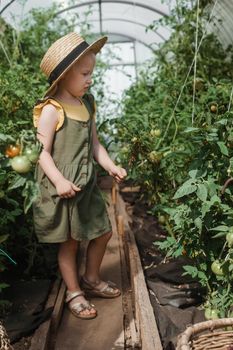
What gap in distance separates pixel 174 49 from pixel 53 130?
2.47 m

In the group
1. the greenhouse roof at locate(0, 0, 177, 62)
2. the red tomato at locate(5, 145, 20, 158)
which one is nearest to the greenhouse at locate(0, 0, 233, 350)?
the red tomato at locate(5, 145, 20, 158)

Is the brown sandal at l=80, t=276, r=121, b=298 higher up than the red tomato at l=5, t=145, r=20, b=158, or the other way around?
the red tomato at l=5, t=145, r=20, b=158

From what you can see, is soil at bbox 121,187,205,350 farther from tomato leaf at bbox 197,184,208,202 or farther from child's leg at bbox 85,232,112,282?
tomato leaf at bbox 197,184,208,202

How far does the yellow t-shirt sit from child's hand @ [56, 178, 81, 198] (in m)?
0.25

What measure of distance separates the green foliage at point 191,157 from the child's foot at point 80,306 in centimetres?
45

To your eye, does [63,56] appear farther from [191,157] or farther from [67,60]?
[191,157]

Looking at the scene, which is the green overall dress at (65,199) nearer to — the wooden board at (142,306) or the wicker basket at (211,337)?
the wooden board at (142,306)

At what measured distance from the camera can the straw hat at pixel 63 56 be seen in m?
1.91

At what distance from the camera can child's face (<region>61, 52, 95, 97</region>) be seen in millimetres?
1951

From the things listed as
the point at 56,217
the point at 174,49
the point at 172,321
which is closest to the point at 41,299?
the point at 56,217

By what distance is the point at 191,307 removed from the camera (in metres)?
2.05

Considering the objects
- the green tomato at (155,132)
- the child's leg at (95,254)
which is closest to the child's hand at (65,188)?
the child's leg at (95,254)

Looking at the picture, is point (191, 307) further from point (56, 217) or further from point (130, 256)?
point (56, 217)

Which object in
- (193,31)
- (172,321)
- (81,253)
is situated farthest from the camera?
(193,31)
